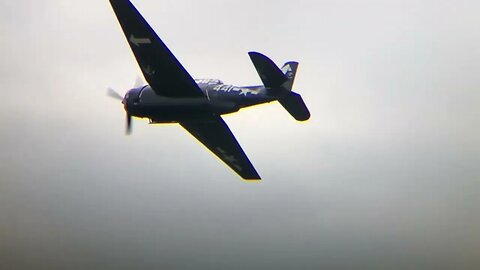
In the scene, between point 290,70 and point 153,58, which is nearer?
point 153,58

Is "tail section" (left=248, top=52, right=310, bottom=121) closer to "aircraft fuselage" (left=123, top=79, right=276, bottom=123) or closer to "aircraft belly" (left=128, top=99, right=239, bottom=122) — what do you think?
"aircraft fuselage" (left=123, top=79, right=276, bottom=123)

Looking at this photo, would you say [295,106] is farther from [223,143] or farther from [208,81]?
[223,143]

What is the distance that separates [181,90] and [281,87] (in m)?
5.62

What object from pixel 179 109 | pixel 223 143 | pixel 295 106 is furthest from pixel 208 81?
pixel 223 143

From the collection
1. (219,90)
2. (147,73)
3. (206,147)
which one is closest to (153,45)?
(147,73)

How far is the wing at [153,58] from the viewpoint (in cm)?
2683

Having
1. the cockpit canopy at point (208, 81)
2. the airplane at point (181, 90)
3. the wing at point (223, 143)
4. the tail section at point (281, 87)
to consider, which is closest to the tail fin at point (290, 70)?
the airplane at point (181, 90)

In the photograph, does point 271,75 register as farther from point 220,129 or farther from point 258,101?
point 220,129

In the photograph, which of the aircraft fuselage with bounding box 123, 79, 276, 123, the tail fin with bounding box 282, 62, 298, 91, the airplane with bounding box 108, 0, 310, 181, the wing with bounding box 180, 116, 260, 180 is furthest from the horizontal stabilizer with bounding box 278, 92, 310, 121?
the wing with bounding box 180, 116, 260, 180

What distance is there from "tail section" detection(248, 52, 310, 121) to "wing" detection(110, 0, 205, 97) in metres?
4.05

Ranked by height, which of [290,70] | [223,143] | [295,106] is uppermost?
[290,70]

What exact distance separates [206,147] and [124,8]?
37.9 feet

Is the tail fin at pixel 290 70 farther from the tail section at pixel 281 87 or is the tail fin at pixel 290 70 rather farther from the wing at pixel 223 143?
the wing at pixel 223 143

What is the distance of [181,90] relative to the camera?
2906cm
